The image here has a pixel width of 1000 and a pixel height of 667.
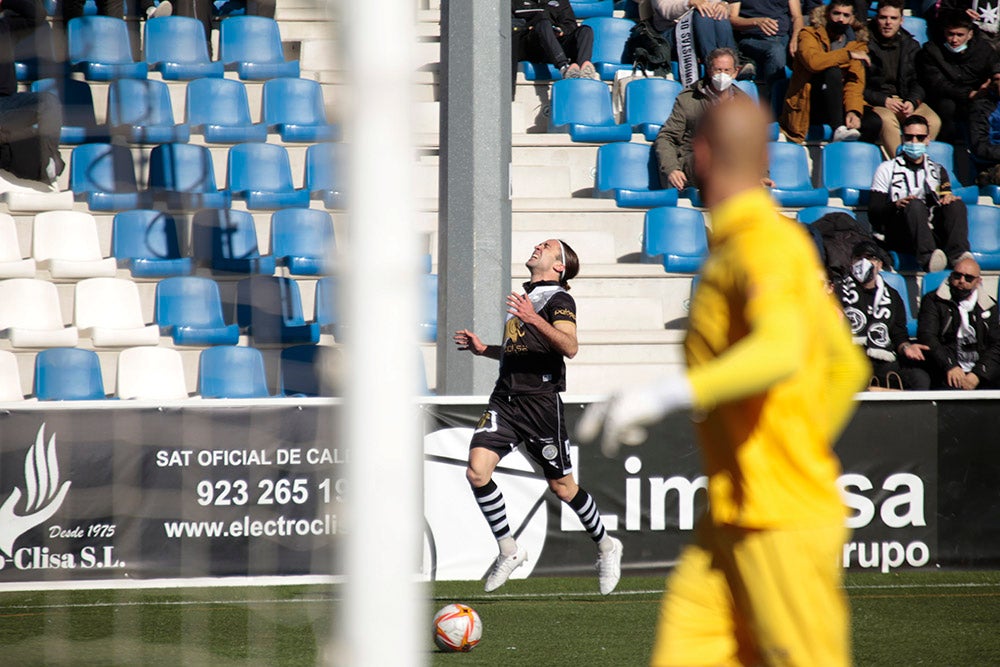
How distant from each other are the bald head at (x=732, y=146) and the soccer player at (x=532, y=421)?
3.99m

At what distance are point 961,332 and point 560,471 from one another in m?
3.94

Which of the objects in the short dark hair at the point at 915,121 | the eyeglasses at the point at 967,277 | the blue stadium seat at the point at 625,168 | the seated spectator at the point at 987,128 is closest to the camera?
the eyeglasses at the point at 967,277

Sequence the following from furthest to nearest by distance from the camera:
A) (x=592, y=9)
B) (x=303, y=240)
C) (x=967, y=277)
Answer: (x=592, y=9), (x=967, y=277), (x=303, y=240)

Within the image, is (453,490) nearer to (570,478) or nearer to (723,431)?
(570,478)

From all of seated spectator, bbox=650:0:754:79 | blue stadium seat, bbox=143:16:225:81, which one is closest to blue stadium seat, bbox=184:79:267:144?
blue stadium seat, bbox=143:16:225:81

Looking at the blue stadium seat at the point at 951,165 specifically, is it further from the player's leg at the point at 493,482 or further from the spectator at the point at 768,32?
the player's leg at the point at 493,482

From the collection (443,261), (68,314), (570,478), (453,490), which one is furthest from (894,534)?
(68,314)

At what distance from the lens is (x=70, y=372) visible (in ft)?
17.1

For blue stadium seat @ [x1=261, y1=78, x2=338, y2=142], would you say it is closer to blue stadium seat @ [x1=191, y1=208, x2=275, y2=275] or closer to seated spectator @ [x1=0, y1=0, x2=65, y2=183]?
blue stadium seat @ [x1=191, y1=208, x2=275, y2=275]

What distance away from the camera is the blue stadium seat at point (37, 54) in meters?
3.77

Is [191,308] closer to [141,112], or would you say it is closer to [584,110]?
[141,112]

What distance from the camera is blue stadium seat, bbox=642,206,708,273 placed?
10375 mm

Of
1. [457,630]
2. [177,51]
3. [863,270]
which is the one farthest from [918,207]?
[177,51]

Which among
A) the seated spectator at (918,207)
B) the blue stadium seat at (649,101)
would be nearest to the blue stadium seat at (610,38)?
the blue stadium seat at (649,101)
